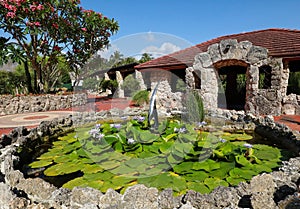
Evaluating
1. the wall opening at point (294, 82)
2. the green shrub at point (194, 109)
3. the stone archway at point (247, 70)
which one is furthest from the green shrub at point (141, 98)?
the wall opening at point (294, 82)

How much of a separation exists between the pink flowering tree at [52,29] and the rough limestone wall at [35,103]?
155cm

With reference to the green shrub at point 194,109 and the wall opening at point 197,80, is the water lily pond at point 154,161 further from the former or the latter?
the wall opening at point 197,80

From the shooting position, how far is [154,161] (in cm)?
352

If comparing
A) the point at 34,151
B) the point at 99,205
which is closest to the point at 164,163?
the point at 99,205

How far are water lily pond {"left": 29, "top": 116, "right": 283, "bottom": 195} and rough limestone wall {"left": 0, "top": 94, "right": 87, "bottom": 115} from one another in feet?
23.8

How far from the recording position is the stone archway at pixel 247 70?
812 cm

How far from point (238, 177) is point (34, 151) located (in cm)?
382

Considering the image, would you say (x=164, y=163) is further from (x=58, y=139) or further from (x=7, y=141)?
(x=7, y=141)

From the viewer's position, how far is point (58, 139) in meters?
5.22

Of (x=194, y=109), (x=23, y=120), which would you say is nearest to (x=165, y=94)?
(x=194, y=109)

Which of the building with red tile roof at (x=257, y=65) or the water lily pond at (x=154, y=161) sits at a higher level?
the building with red tile roof at (x=257, y=65)

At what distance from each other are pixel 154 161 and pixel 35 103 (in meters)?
9.35

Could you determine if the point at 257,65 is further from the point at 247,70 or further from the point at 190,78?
the point at 190,78

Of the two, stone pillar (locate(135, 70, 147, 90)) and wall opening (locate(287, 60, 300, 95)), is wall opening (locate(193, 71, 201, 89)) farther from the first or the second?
stone pillar (locate(135, 70, 147, 90))
